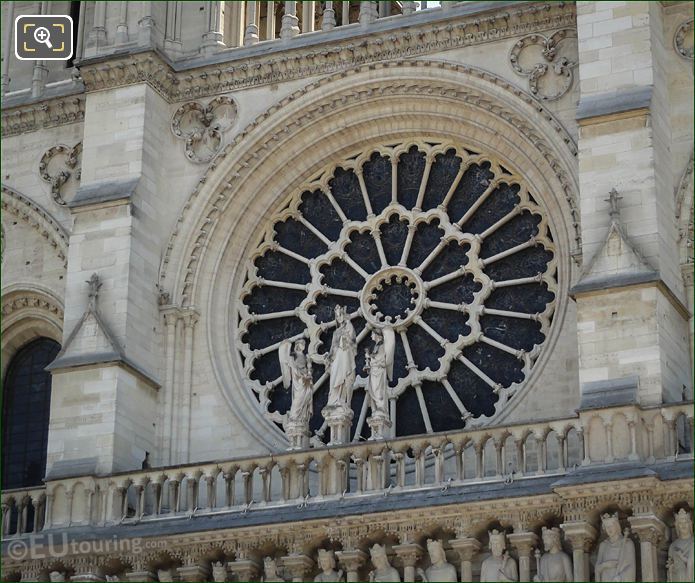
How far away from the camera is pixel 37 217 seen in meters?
25.2

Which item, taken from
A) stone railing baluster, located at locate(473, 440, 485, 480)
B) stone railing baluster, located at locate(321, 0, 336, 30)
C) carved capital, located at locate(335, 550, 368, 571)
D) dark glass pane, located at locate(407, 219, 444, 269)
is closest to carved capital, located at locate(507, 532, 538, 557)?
stone railing baluster, located at locate(473, 440, 485, 480)

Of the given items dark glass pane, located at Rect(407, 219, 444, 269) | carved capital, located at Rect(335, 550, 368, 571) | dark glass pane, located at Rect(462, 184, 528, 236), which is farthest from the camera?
dark glass pane, located at Rect(407, 219, 444, 269)

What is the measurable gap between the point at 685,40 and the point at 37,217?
9051 millimetres

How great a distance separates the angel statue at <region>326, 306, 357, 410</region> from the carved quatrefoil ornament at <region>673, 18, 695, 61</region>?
5178mm

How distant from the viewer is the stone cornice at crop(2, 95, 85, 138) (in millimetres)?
25406

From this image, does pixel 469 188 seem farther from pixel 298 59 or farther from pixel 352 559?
pixel 352 559

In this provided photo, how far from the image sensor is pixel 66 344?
74.9 ft

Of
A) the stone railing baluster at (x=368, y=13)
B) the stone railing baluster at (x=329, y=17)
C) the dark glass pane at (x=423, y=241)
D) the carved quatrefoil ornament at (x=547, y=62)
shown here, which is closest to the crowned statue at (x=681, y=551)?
the dark glass pane at (x=423, y=241)

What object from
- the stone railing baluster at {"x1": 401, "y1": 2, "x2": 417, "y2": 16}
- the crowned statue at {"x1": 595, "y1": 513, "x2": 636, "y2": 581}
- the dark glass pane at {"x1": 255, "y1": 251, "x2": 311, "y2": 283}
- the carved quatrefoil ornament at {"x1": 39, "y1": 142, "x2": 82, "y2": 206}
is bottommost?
the crowned statue at {"x1": 595, "y1": 513, "x2": 636, "y2": 581}

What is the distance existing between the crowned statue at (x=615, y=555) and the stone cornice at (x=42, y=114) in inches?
399

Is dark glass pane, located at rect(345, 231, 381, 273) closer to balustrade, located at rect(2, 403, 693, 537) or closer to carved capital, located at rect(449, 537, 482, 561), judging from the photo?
balustrade, located at rect(2, 403, 693, 537)

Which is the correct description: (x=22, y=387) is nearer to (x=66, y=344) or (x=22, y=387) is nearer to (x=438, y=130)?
(x=66, y=344)

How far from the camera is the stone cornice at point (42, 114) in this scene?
25.4 meters

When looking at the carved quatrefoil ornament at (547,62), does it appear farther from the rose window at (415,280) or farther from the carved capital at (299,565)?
the carved capital at (299,565)
